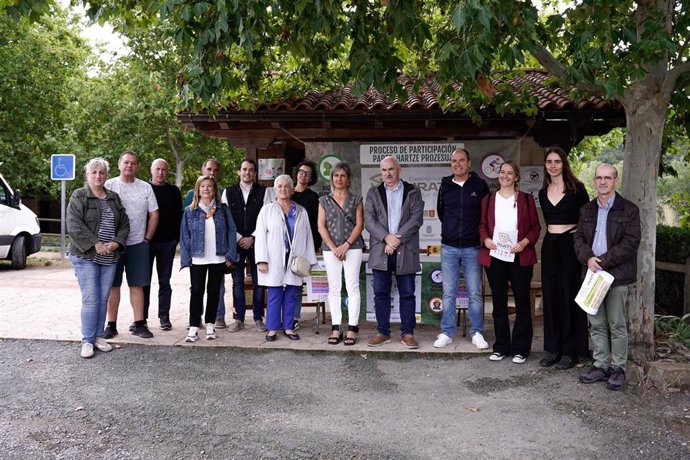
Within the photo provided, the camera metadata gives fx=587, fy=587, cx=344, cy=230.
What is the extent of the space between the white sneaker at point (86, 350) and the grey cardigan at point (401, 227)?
2.87 meters

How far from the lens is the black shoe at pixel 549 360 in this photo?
5.38m

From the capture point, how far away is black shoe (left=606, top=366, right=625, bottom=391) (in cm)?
475

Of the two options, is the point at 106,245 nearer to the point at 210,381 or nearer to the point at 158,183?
the point at 158,183

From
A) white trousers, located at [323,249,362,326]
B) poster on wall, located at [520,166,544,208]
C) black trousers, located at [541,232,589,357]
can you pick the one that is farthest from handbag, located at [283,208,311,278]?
poster on wall, located at [520,166,544,208]

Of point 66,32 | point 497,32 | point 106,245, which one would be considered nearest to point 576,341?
point 497,32

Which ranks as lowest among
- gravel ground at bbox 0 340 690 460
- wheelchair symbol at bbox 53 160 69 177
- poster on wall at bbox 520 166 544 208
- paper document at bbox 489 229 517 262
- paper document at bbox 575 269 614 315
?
gravel ground at bbox 0 340 690 460

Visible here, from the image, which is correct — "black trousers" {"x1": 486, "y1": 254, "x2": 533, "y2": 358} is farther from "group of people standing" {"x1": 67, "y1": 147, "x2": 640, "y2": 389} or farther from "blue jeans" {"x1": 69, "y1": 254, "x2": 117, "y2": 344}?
"blue jeans" {"x1": 69, "y1": 254, "x2": 117, "y2": 344}

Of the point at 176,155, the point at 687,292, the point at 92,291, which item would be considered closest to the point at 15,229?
the point at 176,155

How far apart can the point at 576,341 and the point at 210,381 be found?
330cm

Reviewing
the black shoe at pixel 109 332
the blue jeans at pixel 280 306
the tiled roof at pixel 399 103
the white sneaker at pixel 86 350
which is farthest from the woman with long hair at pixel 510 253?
the black shoe at pixel 109 332

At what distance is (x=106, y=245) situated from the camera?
5.65m

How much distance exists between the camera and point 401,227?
5.89 meters

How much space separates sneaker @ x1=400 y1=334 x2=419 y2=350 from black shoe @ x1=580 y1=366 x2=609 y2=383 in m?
1.63

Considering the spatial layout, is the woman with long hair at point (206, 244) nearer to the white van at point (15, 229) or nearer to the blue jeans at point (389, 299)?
the blue jeans at point (389, 299)
